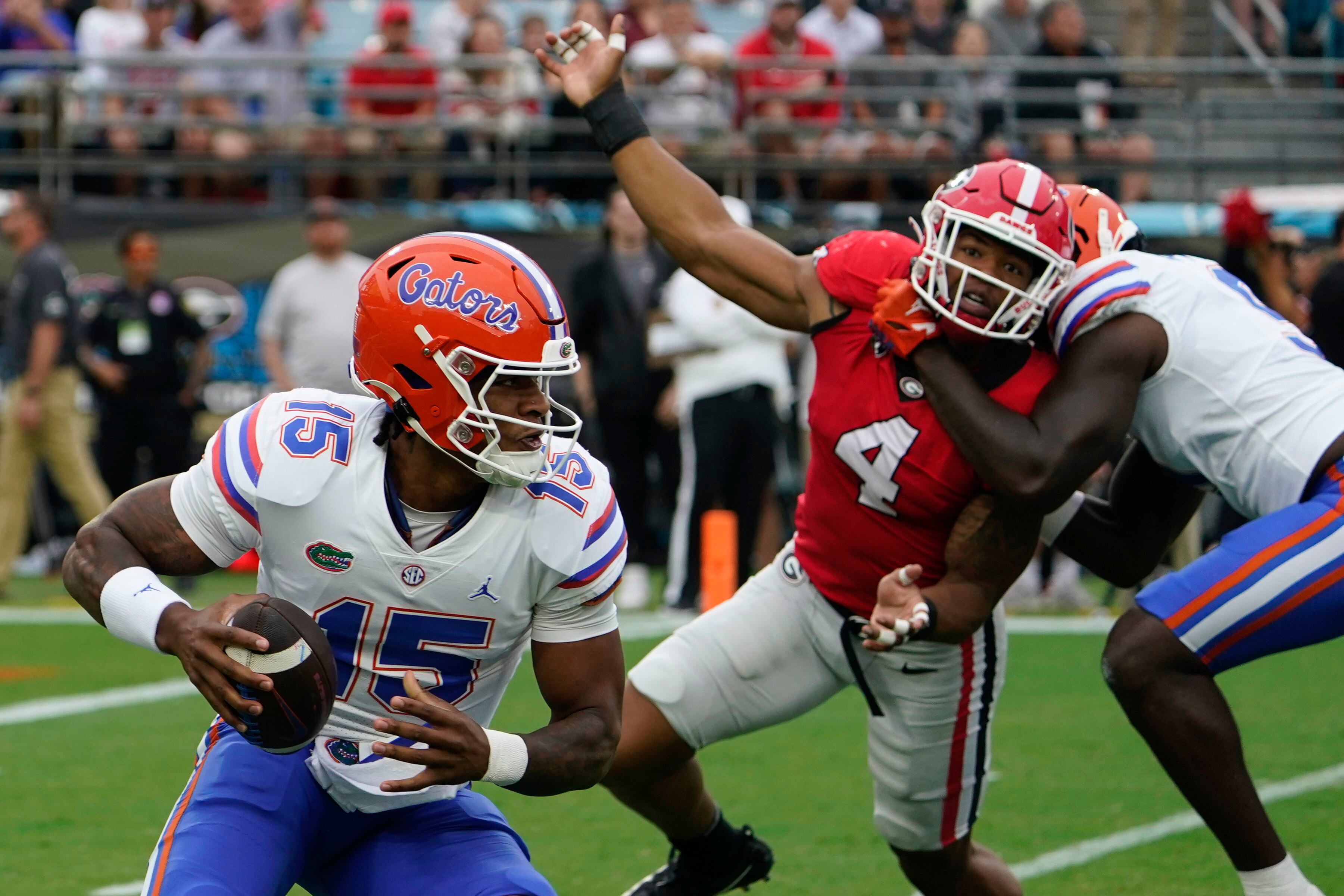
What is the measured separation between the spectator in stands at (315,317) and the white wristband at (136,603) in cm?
656

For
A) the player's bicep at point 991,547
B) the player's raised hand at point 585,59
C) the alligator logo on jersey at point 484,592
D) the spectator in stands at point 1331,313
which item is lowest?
the spectator in stands at point 1331,313

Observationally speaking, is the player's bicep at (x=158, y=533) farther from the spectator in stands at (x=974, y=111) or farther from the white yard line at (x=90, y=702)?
the spectator in stands at (x=974, y=111)

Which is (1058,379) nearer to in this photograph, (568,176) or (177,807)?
(177,807)

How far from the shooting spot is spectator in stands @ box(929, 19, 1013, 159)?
1169 cm

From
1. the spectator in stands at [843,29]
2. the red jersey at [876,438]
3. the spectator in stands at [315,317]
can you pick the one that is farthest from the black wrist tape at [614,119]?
the spectator in stands at [843,29]

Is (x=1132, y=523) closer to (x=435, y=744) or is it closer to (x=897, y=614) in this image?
(x=897, y=614)

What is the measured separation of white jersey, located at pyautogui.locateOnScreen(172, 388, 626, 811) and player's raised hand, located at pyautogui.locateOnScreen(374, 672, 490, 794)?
0.76 ft

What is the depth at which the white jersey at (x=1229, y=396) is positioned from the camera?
390 cm

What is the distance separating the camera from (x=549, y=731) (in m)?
3.07

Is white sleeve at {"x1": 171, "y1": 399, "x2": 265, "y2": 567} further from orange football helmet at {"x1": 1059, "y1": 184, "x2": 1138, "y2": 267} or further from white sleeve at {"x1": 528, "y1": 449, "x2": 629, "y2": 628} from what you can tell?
orange football helmet at {"x1": 1059, "y1": 184, "x2": 1138, "y2": 267}

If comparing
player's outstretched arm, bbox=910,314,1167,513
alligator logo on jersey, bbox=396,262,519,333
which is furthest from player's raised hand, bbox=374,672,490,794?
player's outstretched arm, bbox=910,314,1167,513

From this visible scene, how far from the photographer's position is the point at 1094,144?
1252 cm

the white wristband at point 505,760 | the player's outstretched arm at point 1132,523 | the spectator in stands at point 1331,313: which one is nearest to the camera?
the white wristband at point 505,760

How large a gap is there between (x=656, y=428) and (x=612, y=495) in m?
6.78
